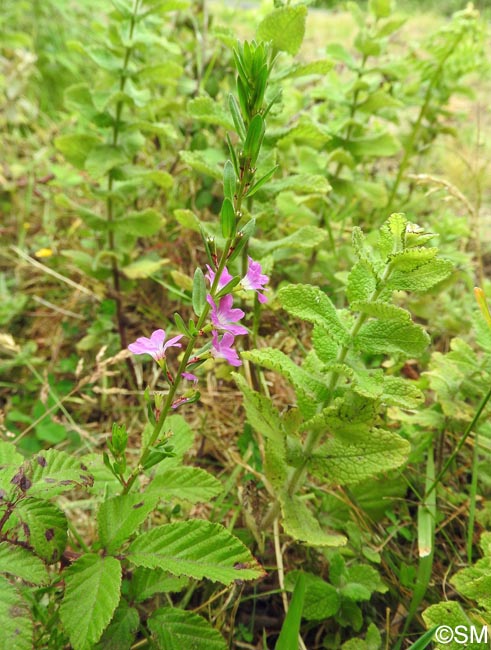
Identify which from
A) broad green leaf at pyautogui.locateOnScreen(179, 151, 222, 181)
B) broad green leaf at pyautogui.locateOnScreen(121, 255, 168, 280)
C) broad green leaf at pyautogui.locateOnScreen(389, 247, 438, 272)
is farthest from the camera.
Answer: broad green leaf at pyautogui.locateOnScreen(121, 255, 168, 280)

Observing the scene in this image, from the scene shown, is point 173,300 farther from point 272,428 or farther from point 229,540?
point 229,540

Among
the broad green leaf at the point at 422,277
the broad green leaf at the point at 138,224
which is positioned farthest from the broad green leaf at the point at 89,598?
the broad green leaf at the point at 138,224

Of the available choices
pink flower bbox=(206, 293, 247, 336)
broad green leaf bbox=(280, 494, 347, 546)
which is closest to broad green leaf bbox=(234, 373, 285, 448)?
broad green leaf bbox=(280, 494, 347, 546)

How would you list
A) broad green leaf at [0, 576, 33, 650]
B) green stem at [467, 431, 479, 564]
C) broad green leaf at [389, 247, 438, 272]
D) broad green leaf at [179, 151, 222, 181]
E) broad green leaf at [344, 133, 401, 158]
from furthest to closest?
broad green leaf at [344, 133, 401, 158] → broad green leaf at [179, 151, 222, 181] → green stem at [467, 431, 479, 564] → broad green leaf at [389, 247, 438, 272] → broad green leaf at [0, 576, 33, 650]

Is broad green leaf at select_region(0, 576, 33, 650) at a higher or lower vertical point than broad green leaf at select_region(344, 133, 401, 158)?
lower

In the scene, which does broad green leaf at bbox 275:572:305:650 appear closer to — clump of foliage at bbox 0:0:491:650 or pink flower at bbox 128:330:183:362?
clump of foliage at bbox 0:0:491:650

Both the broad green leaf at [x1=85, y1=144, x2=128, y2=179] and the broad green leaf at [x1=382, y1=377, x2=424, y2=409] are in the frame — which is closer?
the broad green leaf at [x1=382, y1=377, x2=424, y2=409]

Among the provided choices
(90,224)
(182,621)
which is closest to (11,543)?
(182,621)
